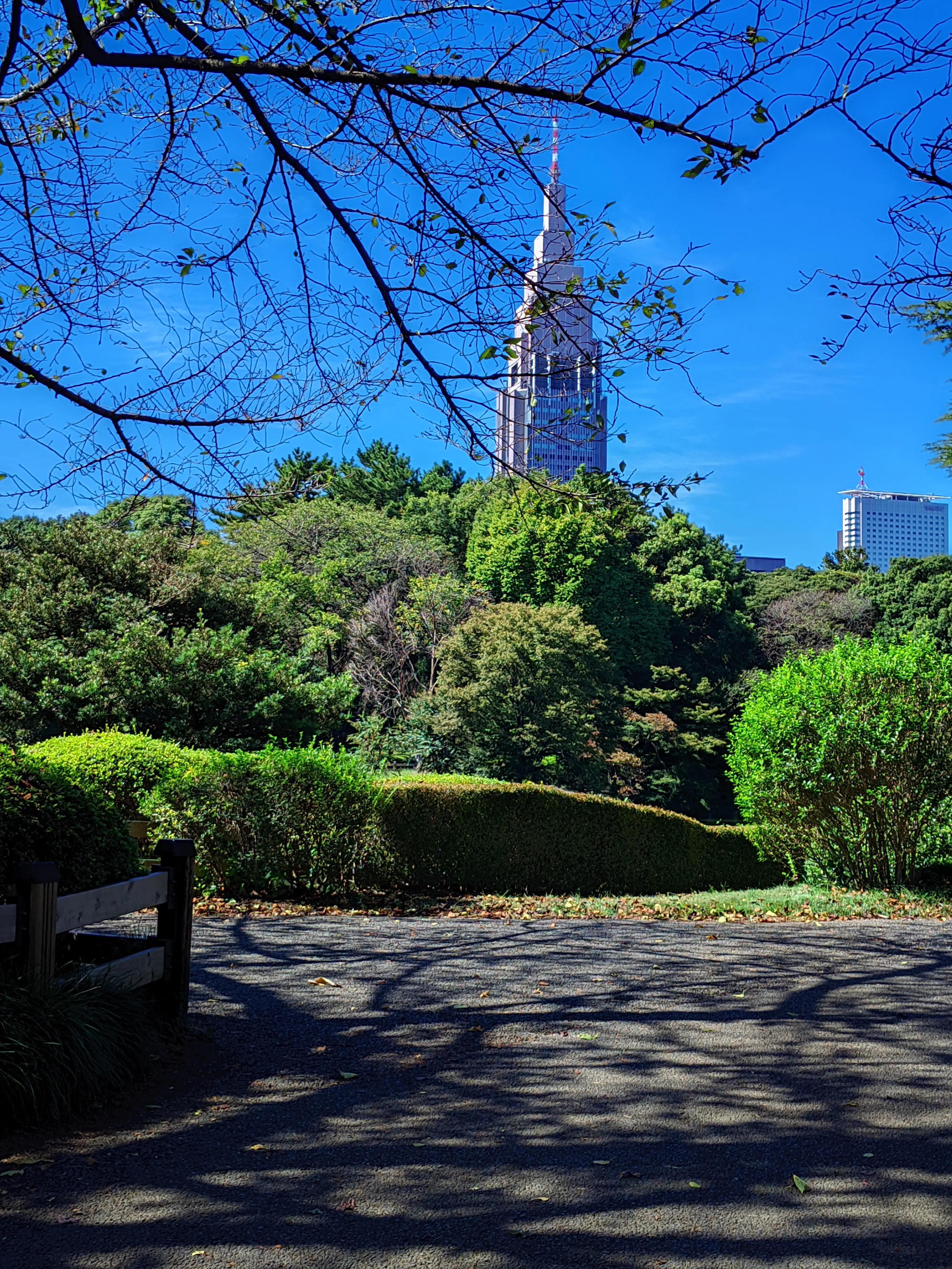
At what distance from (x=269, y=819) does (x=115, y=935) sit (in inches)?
198

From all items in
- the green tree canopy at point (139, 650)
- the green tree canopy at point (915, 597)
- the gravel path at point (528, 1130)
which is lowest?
the gravel path at point (528, 1130)

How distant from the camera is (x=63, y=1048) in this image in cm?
381

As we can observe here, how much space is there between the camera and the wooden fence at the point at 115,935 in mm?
4008

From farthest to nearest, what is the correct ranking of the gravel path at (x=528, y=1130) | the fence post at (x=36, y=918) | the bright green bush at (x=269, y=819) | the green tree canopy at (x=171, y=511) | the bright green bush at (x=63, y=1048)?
the bright green bush at (x=269, y=819)
the green tree canopy at (x=171, y=511)
the fence post at (x=36, y=918)
the bright green bush at (x=63, y=1048)
the gravel path at (x=528, y=1130)

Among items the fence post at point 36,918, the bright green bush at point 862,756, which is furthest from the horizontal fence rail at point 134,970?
the bright green bush at point 862,756

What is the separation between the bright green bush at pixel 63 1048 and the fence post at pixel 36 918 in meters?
0.08

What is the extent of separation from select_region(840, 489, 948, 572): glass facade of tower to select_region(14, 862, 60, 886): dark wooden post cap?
155 metres

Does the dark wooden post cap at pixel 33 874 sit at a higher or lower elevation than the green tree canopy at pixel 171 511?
lower

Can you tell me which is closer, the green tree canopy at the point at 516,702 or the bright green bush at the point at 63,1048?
the bright green bush at the point at 63,1048

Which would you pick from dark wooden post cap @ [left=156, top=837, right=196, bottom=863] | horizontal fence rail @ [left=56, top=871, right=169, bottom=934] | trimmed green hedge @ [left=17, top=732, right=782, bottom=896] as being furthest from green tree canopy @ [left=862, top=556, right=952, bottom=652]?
horizontal fence rail @ [left=56, top=871, right=169, bottom=934]

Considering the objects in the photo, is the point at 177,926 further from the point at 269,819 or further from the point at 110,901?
the point at 269,819

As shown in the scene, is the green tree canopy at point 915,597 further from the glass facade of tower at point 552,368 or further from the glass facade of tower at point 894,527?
the glass facade of tower at point 894,527

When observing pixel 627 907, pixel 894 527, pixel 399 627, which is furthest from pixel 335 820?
pixel 894 527

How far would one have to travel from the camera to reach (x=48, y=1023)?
12.7ft
